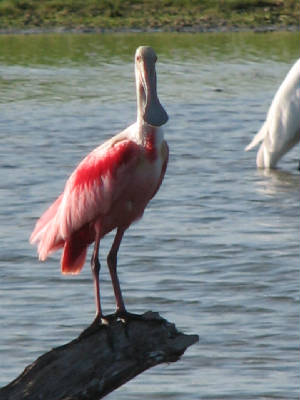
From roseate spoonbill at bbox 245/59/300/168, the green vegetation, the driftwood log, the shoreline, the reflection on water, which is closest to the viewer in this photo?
the driftwood log

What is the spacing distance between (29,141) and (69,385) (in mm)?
12516

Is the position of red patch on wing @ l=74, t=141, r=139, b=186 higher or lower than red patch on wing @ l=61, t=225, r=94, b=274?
higher

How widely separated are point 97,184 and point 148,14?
3171 centimetres

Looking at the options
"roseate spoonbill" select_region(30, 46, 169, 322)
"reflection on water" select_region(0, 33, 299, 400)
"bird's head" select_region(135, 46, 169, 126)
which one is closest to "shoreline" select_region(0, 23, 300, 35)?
"reflection on water" select_region(0, 33, 299, 400)

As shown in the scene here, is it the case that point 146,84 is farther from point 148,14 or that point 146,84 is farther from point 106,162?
point 148,14

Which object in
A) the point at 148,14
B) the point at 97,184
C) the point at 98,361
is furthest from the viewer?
the point at 148,14

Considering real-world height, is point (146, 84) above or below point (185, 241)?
above

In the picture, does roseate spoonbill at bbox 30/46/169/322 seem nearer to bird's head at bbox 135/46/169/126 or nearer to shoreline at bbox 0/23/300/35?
bird's head at bbox 135/46/169/126

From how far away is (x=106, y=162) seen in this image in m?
6.50

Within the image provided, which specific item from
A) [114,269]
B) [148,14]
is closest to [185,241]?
[114,269]

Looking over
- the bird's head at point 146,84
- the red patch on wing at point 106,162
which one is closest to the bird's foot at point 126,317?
the red patch on wing at point 106,162

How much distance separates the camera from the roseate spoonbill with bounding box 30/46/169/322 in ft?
20.6

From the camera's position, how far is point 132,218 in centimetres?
659

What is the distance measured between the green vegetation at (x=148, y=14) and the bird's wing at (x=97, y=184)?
30.0 metres
